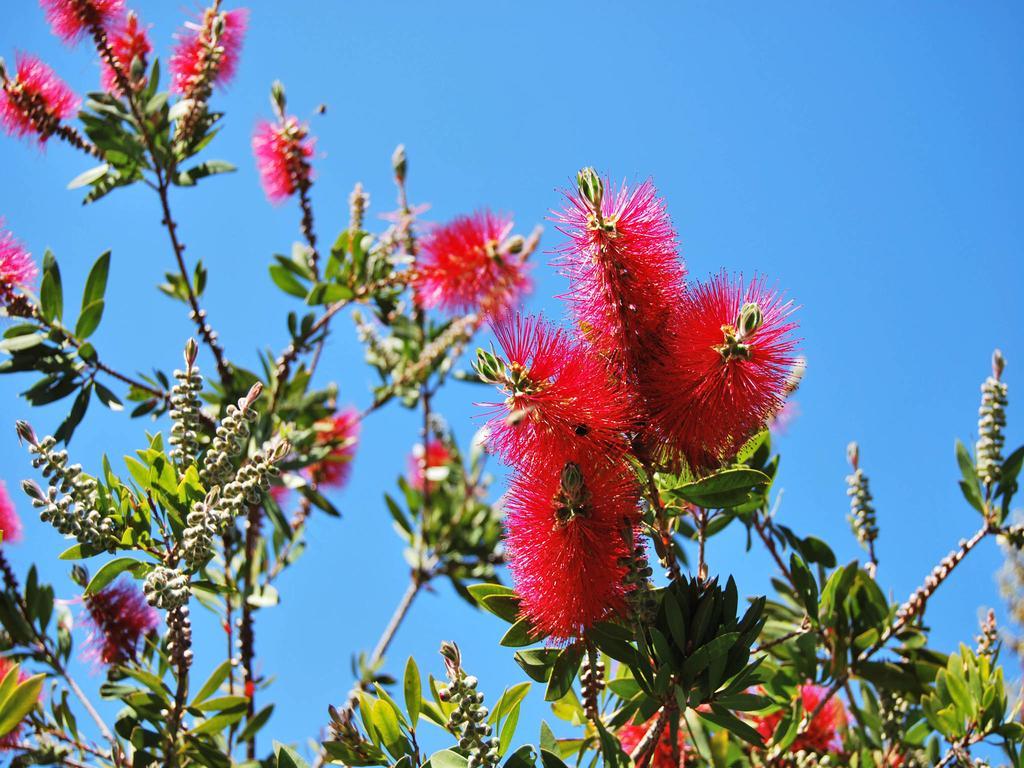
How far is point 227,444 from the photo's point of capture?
5.18 feet

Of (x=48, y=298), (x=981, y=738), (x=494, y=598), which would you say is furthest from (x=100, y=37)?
(x=981, y=738)

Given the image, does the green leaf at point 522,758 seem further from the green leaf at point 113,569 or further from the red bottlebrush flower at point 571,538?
the green leaf at point 113,569

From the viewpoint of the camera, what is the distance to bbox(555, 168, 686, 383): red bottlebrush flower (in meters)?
1.56

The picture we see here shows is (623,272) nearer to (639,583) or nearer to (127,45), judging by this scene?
(639,583)

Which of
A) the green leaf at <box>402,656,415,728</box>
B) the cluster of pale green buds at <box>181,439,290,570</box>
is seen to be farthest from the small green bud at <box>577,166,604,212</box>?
the green leaf at <box>402,656,415,728</box>

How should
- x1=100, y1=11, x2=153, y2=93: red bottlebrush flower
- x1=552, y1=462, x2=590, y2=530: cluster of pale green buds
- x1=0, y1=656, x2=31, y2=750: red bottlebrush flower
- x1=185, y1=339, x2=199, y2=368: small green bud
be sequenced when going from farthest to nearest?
x1=100, y1=11, x2=153, y2=93: red bottlebrush flower, x1=0, y1=656, x2=31, y2=750: red bottlebrush flower, x1=185, y1=339, x2=199, y2=368: small green bud, x1=552, y1=462, x2=590, y2=530: cluster of pale green buds

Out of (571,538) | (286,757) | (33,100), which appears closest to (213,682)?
(286,757)

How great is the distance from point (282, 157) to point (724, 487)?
2.29 meters

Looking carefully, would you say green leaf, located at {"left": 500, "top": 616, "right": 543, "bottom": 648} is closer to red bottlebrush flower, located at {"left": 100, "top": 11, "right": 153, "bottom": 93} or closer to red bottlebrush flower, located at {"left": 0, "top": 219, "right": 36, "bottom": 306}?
red bottlebrush flower, located at {"left": 0, "top": 219, "right": 36, "bottom": 306}

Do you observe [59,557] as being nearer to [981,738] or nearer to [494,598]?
[494,598]

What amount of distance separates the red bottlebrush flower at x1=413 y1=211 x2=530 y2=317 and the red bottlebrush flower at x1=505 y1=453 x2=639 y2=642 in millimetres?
1559

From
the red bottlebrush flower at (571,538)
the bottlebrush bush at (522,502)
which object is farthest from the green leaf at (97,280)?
the red bottlebrush flower at (571,538)

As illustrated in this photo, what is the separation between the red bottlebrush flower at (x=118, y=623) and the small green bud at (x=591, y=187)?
1.50 metres

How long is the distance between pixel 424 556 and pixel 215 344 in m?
1.45
